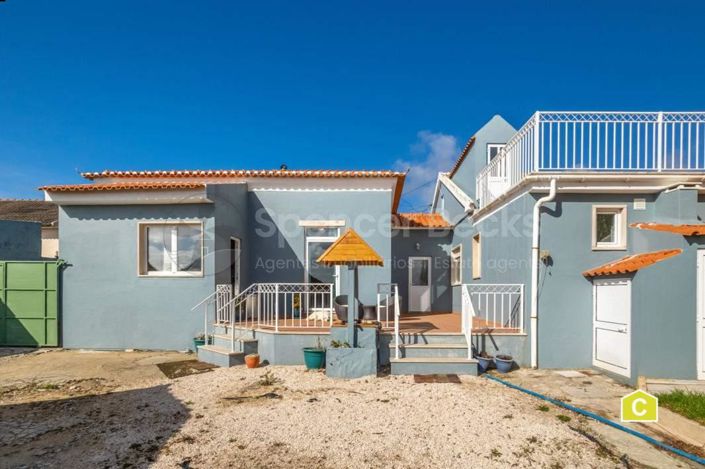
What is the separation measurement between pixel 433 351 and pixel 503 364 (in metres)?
1.28

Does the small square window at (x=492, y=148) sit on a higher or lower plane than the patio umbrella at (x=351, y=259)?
higher

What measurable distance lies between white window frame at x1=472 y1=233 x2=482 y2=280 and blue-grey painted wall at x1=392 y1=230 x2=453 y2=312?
2011 millimetres

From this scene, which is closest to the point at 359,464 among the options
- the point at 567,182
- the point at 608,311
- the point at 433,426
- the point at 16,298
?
the point at 433,426

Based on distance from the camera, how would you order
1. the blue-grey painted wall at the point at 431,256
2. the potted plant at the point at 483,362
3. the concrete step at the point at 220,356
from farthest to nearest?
the blue-grey painted wall at the point at 431,256, the concrete step at the point at 220,356, the potted plant at the point at 483,362

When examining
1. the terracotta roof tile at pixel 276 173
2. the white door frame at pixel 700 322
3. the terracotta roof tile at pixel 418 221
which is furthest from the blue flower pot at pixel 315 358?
the terracotta roof tile at pixel 418 221

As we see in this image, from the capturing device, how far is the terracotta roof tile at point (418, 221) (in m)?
12.7

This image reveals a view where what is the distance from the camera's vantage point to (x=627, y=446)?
4176mm

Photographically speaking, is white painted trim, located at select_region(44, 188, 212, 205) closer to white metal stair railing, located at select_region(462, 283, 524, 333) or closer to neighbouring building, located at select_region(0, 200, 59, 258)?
white metal stair railing, located at select_region(462, 283, 524, 333)

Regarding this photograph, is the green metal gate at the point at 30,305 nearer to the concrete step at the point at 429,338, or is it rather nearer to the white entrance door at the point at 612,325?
the concrete step at the point at 429,338

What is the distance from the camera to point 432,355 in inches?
281

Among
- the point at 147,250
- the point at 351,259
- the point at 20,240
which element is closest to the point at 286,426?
the point at 351,259

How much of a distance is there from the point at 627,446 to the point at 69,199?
11.2 metres

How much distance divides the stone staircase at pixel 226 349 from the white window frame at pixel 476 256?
20.4 ft

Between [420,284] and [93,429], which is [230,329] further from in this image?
[420,284]
